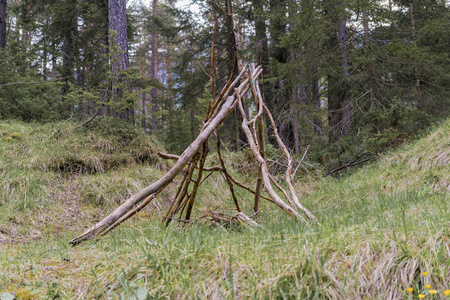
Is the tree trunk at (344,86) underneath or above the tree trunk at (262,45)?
underneath

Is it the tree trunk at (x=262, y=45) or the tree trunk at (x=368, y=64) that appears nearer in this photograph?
the tree trunk at (x=368, y=64)

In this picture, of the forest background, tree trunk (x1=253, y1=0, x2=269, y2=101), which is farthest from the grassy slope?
tree trunk (x1=253, y1=0, x2=269, y2=101)

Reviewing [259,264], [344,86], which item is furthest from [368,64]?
[259,264]

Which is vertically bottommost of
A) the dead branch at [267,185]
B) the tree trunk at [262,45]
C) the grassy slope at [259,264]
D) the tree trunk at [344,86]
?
the grassy slope at [259,264]

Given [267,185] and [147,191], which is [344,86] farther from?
[147,191]

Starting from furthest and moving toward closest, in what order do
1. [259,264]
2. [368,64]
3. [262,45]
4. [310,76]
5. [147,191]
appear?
1. [262,45]
2. [310,76]
3. [368,64]
4. [147,191]
5. [259,264]

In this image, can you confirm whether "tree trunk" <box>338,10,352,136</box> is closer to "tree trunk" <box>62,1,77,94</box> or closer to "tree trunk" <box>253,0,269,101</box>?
"tree trunk" <box>253,0,269,101</box>

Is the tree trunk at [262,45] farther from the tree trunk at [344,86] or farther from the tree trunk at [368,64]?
the tree trunk at [368,64]

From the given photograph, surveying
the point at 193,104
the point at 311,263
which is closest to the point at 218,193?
the point at 311,263

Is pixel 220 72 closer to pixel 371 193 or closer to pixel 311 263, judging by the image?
pixel 371 193

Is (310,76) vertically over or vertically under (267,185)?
over

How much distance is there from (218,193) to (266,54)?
27.8 feet

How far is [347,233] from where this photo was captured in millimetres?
1853

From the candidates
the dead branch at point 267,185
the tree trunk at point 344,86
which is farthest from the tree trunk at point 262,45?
the dead branch at point 267,185
